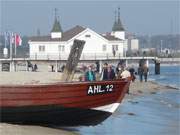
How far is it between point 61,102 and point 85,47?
61853mm

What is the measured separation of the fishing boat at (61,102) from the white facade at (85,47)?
5977 cm

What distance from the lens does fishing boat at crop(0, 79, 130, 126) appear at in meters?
15.9

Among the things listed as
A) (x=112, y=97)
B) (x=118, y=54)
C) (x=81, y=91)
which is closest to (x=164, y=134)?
(x=112, y=97)

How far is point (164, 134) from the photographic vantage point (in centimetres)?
1791

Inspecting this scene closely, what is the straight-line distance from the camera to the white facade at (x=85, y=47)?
77.6 m

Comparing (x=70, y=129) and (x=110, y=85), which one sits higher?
(x=110, y=85)

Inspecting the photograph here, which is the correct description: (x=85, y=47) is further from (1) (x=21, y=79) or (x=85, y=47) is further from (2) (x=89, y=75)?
(2) (x=89, y=75)

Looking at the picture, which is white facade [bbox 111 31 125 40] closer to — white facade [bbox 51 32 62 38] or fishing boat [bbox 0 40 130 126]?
white facade [bbox 51 32 62 38]

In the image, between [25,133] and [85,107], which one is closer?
[25,133]

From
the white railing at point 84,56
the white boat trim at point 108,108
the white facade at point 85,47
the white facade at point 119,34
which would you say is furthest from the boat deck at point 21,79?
the white facade at point 119,34

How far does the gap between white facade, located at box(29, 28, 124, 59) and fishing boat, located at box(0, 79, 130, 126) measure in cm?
5977

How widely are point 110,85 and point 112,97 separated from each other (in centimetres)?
51

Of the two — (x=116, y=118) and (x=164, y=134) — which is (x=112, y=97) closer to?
(x=164, y=134)

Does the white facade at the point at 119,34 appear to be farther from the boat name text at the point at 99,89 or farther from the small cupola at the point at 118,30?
the boat name text at the point at 99,89
